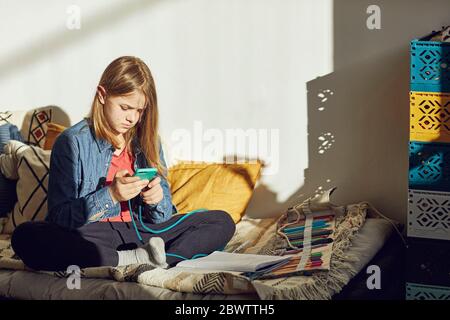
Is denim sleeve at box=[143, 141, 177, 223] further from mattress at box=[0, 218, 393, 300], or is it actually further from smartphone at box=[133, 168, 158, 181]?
mattress at box=[0, 218, 393, 300]

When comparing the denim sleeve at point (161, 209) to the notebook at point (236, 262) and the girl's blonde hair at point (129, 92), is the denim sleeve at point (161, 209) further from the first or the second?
the notebook at point (236, 262)

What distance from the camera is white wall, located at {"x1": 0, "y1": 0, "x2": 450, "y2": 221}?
130 inches

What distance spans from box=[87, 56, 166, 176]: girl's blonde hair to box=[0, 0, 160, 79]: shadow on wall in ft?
2.16

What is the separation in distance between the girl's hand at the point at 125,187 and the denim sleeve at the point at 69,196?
0.03 meters

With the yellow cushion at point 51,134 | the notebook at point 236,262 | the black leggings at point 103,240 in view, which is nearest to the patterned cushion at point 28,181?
the yellow cushion at point 51,134

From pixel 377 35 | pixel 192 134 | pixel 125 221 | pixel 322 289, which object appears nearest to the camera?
pixel 322 289

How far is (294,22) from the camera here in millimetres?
3377

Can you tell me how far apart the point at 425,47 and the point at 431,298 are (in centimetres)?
75

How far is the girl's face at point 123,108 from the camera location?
2.90 m

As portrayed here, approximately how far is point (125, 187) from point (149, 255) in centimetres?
24

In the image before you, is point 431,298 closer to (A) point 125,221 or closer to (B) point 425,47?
(B) point 425,47

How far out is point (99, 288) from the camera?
2697 mm

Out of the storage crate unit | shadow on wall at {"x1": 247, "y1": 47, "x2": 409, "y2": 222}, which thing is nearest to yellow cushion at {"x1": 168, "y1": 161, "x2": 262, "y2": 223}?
shadow on wall at {"x1": 247, "y1": 47, "x2": 409, "y2": 222}

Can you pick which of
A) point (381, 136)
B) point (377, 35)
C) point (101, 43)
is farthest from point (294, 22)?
point (101, 43)
